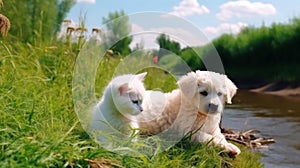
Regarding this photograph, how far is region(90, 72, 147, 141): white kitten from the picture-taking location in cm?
315

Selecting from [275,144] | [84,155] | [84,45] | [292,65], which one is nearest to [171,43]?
[84,45]

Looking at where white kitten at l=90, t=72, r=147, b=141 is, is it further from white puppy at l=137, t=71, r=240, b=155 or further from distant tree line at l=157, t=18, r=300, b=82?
distant tree line at l=157, t=18, r=300, b=82

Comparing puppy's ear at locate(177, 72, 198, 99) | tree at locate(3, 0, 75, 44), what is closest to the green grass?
puppy's ear at locate(177, 72, 198, 99)

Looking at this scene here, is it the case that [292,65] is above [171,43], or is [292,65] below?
below

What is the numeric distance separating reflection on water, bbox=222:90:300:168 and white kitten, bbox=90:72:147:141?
1547mm

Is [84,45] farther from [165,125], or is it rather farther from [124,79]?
[124,79]

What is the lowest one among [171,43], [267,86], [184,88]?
[267,86]

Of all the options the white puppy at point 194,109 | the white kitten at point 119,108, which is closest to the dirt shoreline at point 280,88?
the white puppy at point 194,109

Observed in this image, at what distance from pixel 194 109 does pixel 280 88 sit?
1040 centimetres

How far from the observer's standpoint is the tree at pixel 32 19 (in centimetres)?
661

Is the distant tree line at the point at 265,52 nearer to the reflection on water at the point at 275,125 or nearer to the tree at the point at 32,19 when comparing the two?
the reflection on water at the point at 275,125

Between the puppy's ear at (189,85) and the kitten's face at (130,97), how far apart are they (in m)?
0.64

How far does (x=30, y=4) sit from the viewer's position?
11.2 m

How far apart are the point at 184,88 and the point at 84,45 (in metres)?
1.79
